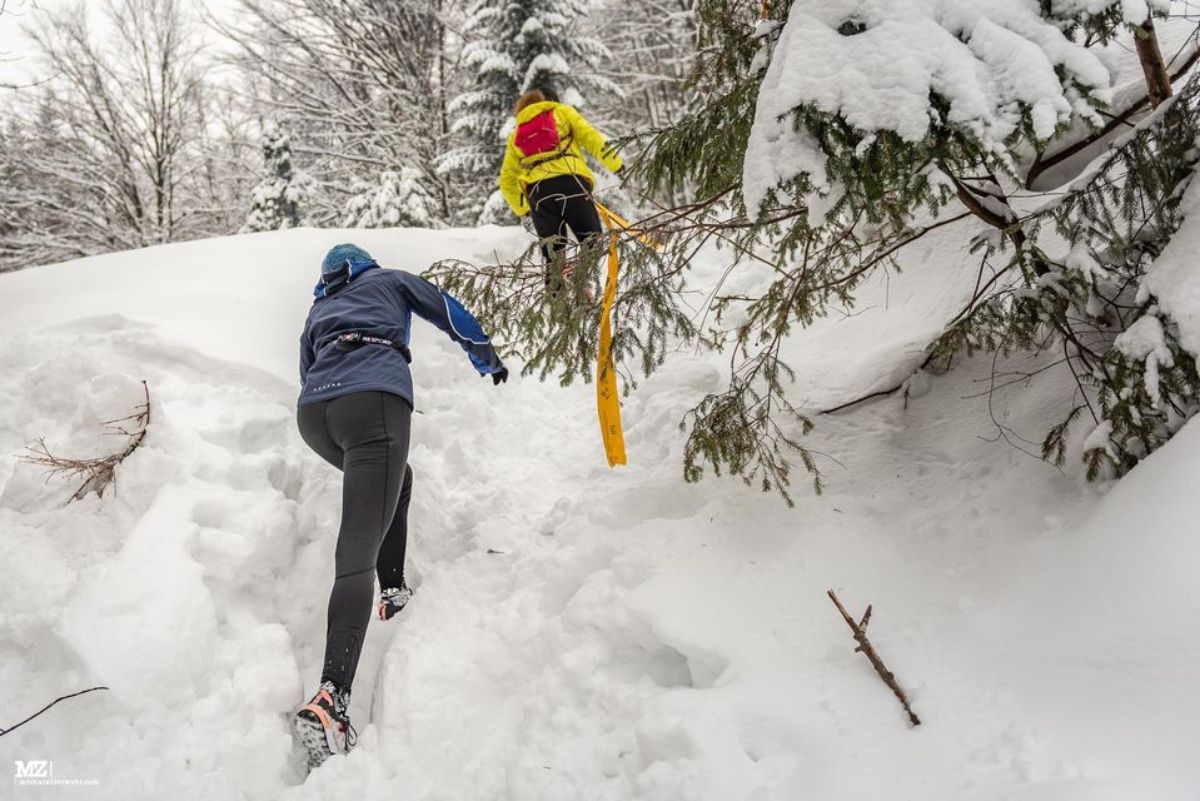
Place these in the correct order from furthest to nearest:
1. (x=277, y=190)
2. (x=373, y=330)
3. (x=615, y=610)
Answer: (x=277, y=190) → (x=373, y=330) → (x=615, y=610)

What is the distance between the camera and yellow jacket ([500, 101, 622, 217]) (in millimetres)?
4559

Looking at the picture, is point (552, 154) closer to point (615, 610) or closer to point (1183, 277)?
point (615, 610)

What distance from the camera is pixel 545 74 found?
35.7 feet

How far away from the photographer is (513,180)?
494cm

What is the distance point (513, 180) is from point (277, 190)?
13.1 m

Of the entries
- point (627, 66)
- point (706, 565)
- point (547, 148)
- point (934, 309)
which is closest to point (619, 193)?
point (547, 148)

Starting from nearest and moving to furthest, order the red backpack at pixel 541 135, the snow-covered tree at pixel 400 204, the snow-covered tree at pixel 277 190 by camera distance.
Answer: the red backpack at pixel 541 135, the snow-covered tree at pixel 400 204, the snow-covered tree at pixel 277 190

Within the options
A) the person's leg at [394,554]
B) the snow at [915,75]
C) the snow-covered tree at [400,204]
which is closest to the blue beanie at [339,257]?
the person's leg at [394,554]

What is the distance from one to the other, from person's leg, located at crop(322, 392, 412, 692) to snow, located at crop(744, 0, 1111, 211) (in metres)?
1.71

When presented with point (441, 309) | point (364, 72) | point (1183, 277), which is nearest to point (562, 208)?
point (441, 309)

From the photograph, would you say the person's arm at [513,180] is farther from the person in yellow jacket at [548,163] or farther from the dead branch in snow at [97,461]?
the dead branch in snow at [97,461]

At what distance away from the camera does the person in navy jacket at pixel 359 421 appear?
227 centimetres

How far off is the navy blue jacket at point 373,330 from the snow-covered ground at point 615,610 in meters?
0.87

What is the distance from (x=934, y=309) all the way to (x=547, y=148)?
3.04 m
